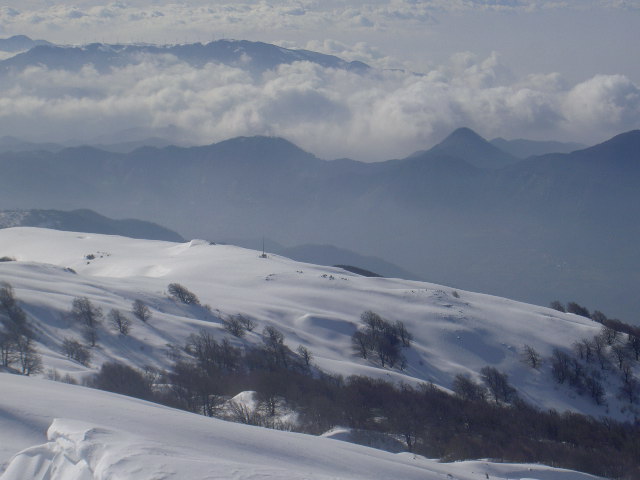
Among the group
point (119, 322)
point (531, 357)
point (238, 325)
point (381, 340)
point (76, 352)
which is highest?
point (119, 322)

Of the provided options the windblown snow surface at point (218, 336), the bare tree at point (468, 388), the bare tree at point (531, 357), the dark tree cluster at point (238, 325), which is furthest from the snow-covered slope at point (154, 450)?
the bare tree at point (531, 357)

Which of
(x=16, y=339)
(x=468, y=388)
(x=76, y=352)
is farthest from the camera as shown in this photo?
(x=468, y=388)

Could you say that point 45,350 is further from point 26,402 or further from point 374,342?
point 374,342

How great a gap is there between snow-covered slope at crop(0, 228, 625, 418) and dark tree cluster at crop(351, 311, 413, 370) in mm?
751

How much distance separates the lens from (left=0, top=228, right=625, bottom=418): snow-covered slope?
35000 mm

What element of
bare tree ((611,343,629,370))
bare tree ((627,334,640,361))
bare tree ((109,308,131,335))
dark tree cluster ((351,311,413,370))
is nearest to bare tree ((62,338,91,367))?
bare tree ((109,308,131,335))

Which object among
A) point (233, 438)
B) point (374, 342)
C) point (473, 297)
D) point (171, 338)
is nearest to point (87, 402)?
point (233, 438)

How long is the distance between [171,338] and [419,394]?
1536 cm

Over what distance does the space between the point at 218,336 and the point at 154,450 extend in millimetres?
27029

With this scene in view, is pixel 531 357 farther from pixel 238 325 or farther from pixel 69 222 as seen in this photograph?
pixel 69 222

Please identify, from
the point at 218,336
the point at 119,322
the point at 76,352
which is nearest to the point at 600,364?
the point at 218,336

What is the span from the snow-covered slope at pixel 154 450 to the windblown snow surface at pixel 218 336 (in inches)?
1.5

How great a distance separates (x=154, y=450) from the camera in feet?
34.4

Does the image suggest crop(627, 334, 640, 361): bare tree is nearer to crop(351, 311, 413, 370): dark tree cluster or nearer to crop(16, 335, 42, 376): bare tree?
crop(351, 311, 413, 370): dark tree cluster
